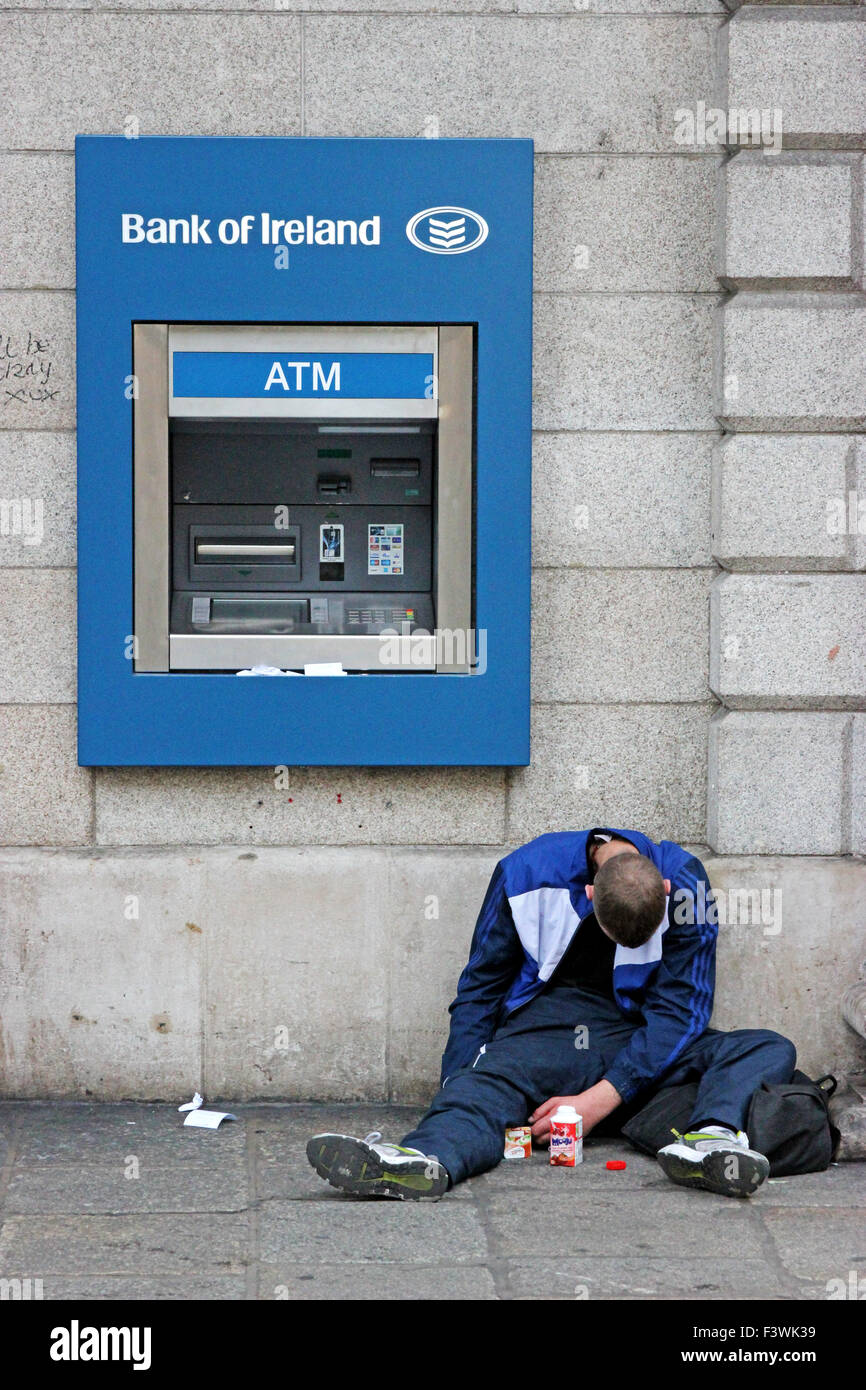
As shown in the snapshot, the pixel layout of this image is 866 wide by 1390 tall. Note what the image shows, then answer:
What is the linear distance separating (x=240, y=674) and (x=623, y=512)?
1.34 meters

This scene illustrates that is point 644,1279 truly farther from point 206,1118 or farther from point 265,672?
point 265,672

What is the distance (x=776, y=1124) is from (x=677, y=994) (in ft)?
1.48

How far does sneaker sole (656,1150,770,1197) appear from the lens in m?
3.85

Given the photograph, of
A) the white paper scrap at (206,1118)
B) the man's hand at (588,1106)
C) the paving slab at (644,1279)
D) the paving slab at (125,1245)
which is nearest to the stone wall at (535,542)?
the white paper scrap at (206,1118)

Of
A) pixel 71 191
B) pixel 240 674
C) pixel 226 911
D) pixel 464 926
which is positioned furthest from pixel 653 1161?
pixel 71 191

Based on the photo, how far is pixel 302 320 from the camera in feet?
15.7

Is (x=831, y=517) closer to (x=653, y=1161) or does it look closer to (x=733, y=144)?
(x=733, y=144)

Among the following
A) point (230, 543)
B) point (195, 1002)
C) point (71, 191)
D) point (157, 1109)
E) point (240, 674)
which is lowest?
point (157, 1109)

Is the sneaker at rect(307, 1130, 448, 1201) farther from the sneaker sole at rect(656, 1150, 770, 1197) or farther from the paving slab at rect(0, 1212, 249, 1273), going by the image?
the sneaker sole at rect(656, 1150, 770, 1197)

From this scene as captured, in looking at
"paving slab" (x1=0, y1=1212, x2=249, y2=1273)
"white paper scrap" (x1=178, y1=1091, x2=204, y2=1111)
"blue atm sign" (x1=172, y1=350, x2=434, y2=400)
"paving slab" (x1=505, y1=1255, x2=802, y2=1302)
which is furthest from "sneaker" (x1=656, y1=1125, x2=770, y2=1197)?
"blue atm sign" (x1=172, y1=350, x2=434, y2=400)

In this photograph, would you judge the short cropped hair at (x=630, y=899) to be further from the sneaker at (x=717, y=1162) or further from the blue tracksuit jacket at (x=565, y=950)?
the sneaker at (x=717, y=1162)

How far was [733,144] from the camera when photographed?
4.82 m

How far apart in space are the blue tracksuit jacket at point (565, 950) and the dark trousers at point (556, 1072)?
7 cm

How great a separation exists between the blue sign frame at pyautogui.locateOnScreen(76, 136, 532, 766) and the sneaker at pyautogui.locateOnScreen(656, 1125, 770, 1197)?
1.38 meters
